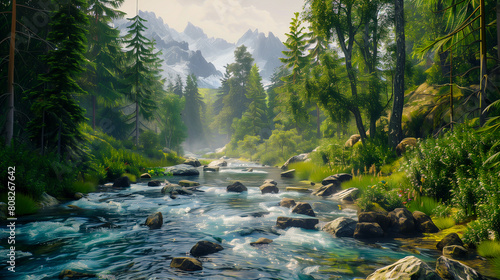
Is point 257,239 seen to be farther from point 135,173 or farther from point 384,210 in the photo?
point 135,173

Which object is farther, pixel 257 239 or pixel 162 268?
pixel 257 239

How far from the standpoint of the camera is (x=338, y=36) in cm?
1820

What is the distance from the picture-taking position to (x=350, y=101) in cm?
1766

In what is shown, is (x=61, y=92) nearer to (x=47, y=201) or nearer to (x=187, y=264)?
(x=47, y=201)

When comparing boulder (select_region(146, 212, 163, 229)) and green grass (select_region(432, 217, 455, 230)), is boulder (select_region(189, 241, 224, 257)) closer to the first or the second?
boulder (select_region(146, 212, 163, 229))

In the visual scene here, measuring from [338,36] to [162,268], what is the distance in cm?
1706

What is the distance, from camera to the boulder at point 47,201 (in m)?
10.3

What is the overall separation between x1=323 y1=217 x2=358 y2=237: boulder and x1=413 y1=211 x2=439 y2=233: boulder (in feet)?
5.52

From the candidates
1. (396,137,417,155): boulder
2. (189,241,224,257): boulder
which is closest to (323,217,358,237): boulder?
(189,241,224,257): boulder

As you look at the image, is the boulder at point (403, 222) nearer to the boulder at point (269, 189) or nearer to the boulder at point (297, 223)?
the boulder at point (297, 223)

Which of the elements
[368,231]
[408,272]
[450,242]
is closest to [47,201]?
[368,231]

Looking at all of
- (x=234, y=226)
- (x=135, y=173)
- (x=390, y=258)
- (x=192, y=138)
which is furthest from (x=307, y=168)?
(x=192, y=138)

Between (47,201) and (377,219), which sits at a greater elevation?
(47,201)

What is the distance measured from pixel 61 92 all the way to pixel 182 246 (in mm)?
9894
